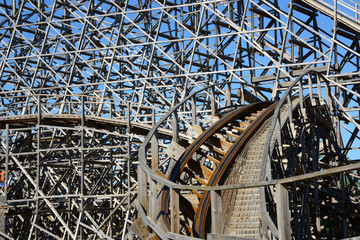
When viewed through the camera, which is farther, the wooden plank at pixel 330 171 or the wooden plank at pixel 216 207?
the wooden plank at pixel 216 207

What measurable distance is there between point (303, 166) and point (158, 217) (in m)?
4.05

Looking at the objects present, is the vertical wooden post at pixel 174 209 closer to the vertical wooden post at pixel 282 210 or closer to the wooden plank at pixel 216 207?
the wooden plank at pixel 216 207

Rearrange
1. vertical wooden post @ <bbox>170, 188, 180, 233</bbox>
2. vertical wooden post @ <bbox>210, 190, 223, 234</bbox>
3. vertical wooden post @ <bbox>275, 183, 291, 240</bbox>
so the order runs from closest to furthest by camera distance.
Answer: vertical wooden post @ <bbox>275, 183, 291, 240</bbox> → vertical wooden post @ <bbox>210, 190, 223, 234</bbox> → vertical wooden post @ <bbox>170, 188, 180, 233</bbox>

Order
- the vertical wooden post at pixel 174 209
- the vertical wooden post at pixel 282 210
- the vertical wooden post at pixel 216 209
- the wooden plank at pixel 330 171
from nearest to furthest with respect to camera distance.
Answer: the wooden plank at pixel 330 171 → the vertical wooden post at pixel 282 210 → the vertical wooden post at pixel 216 209 → the vertical wooden post at pixel 174 209

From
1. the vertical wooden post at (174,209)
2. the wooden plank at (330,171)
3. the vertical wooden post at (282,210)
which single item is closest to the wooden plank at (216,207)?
the vertical wooden post at (174,209)

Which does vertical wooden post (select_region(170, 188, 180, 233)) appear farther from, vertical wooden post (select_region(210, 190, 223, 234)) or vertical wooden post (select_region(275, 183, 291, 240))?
vertical wooden post (select_region(275, 183, 291, 240))

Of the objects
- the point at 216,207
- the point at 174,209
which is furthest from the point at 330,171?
the point at 174,209

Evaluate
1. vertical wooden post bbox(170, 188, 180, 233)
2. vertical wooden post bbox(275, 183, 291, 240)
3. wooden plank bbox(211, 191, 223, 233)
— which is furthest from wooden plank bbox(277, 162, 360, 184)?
vertical wooden post bbox(170, 188, 180, 233)

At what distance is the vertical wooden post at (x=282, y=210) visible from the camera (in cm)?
598

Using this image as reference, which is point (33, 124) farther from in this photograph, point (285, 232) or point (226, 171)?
point (285, 232)

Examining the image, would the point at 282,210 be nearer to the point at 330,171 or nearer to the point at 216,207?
the point at 330,171

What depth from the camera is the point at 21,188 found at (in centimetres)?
2208

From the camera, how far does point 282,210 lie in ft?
19.7

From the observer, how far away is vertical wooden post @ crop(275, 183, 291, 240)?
19.6ft
